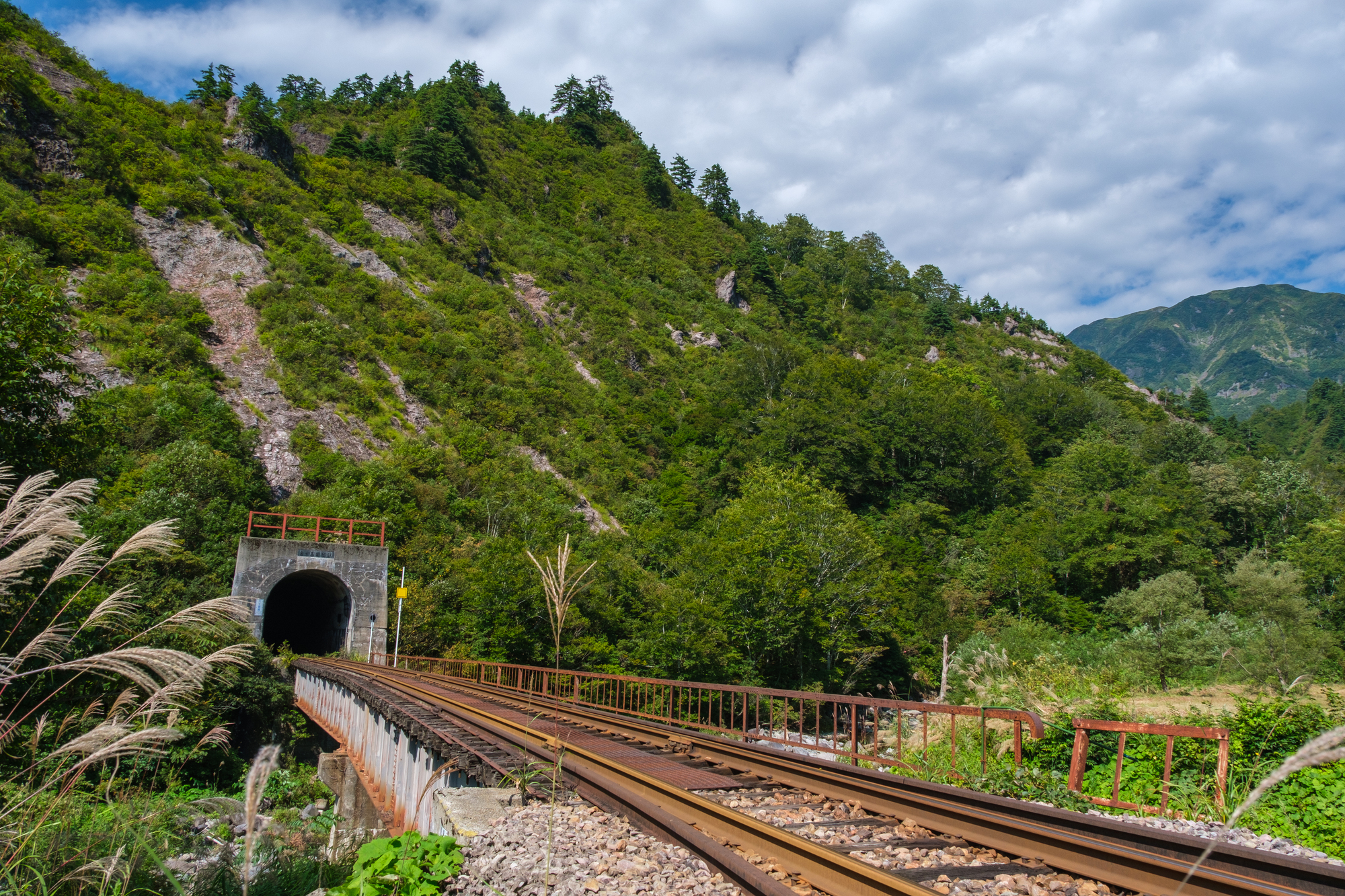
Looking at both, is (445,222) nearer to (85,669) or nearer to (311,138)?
(311,138)

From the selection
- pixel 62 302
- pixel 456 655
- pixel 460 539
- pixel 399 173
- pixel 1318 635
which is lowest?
pixel 456 655

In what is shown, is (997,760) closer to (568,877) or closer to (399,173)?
(568,877)

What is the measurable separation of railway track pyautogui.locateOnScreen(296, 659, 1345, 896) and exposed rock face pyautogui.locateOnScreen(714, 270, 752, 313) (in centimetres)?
9710

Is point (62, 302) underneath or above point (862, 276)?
underneath

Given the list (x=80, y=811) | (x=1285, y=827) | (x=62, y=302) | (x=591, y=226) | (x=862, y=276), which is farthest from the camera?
(x=862, y=276)

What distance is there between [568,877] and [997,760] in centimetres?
637

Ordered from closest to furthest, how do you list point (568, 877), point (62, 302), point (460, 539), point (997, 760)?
1. point (568, 877)
2. point (997, 760)
3. point (62, 302)
4. point (460, 539)

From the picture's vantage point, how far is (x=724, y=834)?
14.8 feet

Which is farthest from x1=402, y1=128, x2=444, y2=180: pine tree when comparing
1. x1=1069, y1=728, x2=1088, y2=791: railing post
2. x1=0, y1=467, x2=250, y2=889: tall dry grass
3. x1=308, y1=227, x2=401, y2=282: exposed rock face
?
x1=1069, y1=728, x2=1088, y2=791: railing post

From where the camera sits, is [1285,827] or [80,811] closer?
[80,811]

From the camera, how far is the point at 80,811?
5.34 m

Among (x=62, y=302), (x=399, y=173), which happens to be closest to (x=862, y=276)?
(x=399, y=173)

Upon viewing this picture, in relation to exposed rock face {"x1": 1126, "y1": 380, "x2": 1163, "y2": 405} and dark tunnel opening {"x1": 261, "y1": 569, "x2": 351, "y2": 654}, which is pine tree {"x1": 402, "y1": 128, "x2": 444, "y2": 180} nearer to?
dark tunnel opening {"x1": 261, "y1": 569, "x2": 351, "y2": 654}

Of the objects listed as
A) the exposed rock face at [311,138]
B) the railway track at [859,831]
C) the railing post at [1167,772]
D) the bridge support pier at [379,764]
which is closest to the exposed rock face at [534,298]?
the exposed rock face at [311,138]
